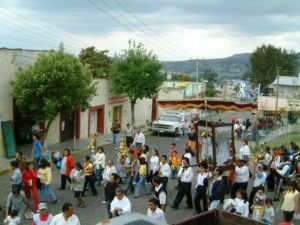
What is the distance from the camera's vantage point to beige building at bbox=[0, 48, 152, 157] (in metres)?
22.3

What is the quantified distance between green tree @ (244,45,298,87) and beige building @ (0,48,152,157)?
59319 mm

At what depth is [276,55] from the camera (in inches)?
3775

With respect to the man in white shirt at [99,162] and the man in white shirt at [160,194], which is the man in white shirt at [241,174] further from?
the man in white shirt at [99,162]

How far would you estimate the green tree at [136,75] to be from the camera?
1320 inches

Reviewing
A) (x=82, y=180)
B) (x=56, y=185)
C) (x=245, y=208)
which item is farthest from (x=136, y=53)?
(x=245, y=208)

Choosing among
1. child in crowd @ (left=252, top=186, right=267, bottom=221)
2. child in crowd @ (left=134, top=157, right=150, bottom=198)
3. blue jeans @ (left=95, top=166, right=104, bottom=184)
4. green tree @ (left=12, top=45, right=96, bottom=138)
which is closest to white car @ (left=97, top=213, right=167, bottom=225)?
child in crowd @ (left=252, top=186, right=267, bottom=221)

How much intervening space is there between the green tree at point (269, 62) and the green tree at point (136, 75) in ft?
215

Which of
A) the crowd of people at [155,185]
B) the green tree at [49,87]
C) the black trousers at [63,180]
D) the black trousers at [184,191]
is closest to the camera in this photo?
the crowd of people at [155,185]

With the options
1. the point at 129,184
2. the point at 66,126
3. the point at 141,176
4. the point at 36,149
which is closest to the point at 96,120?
the point at 66,126

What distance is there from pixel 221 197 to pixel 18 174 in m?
5.29

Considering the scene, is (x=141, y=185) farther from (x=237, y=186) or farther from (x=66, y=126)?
(x=66, y=126)

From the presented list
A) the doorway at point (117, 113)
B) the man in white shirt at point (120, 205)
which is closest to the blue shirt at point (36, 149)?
the man in white shirt at point (120, 205)

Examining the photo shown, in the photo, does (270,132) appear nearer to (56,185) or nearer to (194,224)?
(56,185)

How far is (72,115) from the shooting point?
2908cm
